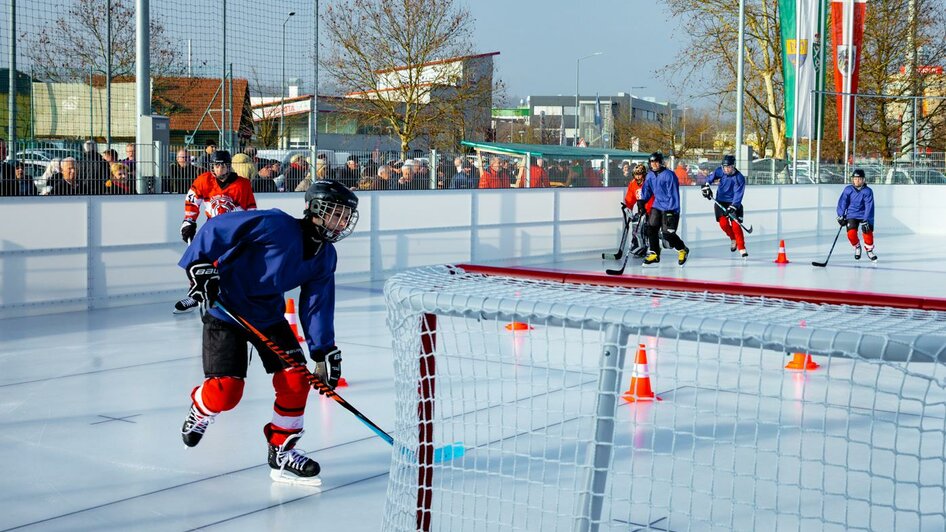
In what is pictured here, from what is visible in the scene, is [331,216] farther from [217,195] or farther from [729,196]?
[729,196]

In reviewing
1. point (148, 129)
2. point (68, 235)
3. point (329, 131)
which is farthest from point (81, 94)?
point (329, 131)

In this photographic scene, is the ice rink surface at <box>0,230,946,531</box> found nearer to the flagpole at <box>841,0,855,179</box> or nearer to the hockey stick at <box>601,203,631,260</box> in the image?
the hockey stick at <box>601,203,631,260</box>

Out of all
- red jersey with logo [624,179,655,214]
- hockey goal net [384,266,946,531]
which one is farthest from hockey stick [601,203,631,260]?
hockey goal net [384,266,946,531]

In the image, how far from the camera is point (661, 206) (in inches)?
607

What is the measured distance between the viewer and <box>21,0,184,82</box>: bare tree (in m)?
10.5

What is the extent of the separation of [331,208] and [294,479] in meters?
1.19

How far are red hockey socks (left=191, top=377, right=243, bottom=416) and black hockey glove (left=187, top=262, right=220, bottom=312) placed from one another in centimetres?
39

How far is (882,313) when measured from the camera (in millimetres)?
3068

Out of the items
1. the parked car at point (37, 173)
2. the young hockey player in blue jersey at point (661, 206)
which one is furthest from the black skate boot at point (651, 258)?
the parked car at point (37, 173)

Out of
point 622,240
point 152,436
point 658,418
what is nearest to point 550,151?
point 622,240

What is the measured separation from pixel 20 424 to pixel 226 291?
2.04 metres

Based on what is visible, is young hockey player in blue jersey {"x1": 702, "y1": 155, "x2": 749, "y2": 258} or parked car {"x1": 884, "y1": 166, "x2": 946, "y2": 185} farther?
parked car {"x1": 884, "y1": 166, "x2": 946, "y2": 185}

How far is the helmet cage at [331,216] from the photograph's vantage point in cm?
464

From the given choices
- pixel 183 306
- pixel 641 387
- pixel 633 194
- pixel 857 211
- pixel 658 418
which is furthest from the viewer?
pixel 857 211
